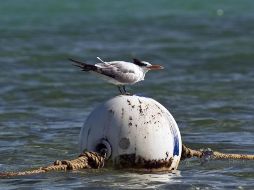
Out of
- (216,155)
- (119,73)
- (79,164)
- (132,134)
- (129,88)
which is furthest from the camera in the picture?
(129,88)

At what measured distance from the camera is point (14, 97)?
1402cm

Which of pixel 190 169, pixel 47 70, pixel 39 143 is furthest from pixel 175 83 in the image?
pixel 190 169

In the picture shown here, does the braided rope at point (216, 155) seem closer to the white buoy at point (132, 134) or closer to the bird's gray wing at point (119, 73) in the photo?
the white buoy at point (132, 134)

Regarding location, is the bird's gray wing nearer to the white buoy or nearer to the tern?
the tern

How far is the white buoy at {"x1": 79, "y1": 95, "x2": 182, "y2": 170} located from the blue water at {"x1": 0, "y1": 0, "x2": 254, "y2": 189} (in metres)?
0.16

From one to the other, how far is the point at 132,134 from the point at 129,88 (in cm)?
668

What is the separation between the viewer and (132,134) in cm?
800

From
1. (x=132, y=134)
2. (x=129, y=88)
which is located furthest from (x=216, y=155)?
(x=129, y=88)

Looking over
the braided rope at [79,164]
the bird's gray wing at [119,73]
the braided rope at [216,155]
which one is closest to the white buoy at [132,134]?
the braided rope at [79,164]

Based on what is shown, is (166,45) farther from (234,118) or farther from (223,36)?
(234,118)

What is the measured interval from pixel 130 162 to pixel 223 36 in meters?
14.7

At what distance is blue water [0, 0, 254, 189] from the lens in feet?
A: 28.0

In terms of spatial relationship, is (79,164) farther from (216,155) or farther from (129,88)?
(129,88)

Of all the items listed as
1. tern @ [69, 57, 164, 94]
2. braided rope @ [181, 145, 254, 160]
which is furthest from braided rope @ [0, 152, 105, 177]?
braided rope @ [181, 145, 254, 160]
